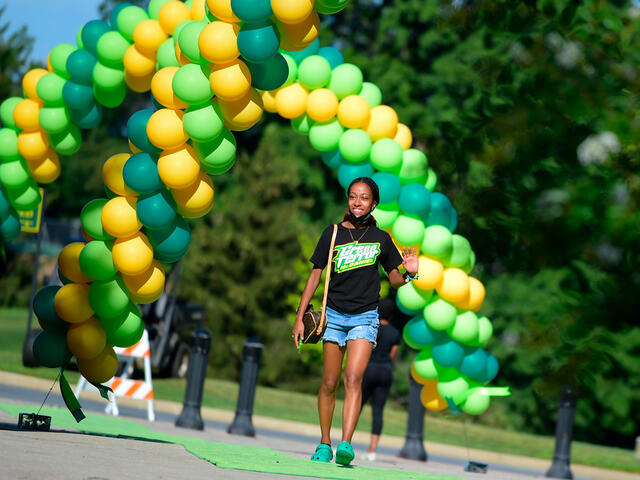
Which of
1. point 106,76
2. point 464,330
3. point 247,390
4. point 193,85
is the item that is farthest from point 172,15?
point 247,390

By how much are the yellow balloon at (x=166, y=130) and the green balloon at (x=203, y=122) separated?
9cm

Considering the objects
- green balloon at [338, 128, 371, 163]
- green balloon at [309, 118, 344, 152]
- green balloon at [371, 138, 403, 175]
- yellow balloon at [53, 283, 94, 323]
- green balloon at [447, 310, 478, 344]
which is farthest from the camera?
green balloon at [309, 118, 344, 152]

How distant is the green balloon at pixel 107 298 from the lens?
6.93 meters

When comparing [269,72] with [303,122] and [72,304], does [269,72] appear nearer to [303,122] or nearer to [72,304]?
[72,304]

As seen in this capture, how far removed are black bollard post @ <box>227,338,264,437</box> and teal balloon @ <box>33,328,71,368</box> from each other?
5410 millimetres

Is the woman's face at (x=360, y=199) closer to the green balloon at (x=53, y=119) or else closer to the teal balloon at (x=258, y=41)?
the teal balloon at (x=258, y=41)

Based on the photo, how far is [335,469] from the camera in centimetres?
623

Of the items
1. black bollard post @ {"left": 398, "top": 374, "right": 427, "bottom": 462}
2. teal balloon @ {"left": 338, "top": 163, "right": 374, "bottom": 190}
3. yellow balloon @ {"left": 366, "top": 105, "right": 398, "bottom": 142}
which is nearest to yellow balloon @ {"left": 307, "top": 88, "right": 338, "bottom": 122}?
yellow balloon @ {"left": 366, "top": 105, "right": 398, "bottom": 142}

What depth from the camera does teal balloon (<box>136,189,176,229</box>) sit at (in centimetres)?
685

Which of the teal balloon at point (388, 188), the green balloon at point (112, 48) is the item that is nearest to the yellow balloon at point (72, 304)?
the green balloon at point (112, 48)

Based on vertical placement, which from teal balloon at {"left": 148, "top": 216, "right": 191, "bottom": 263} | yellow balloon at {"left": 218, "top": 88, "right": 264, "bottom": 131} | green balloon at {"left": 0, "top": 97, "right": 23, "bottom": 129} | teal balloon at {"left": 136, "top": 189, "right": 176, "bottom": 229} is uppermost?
green balloon at {"left": 0, "top": 97, "right": 23, "bottom": 129}

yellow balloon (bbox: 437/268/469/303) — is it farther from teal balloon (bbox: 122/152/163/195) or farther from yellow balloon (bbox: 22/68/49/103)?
yellow balloon (bbox: 22/68/49/103)

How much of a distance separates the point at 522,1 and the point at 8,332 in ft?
91.5

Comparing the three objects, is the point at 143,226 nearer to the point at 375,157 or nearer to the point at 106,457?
the point at 106,457
